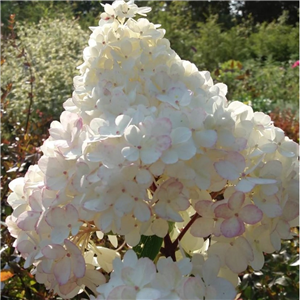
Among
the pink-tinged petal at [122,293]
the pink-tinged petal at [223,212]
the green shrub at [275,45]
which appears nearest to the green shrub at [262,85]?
the green shrub at [275,45]

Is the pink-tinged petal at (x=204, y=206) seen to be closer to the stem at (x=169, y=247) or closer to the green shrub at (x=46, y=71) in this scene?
the stem at (x=169, y=247)

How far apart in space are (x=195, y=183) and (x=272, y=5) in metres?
16.1

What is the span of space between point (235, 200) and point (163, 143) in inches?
5.0

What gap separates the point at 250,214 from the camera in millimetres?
623

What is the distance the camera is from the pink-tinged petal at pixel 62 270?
2.10 feet

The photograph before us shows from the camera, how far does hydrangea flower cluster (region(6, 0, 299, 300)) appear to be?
598 mm

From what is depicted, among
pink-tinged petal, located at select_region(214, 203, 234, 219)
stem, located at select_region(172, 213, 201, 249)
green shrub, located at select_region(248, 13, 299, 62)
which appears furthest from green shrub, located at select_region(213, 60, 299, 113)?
pink-tinged petal, located at select_region(214, 203, 234, 219)

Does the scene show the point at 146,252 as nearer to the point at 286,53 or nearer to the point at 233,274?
the point at 233,274

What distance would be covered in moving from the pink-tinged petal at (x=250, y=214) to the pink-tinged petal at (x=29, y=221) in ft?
0.96

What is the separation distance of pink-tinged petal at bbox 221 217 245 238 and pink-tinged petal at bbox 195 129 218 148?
0.35 ft

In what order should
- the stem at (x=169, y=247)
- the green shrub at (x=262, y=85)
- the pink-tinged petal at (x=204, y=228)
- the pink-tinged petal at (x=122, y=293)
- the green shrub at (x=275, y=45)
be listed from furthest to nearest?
the green shrub at (x=275, y=45), the green shrub at (x=262, y=85), the stem at (x=169, y=247), the pink-tinged petal at (x=204, y=228), the pink-tinged petal at (x=122, y=293)

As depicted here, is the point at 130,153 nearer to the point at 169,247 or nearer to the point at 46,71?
the point at 169,247

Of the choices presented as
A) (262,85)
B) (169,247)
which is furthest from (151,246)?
(262,85)

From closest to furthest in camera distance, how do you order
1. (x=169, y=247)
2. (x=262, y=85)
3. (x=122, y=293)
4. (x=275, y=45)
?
(x=122, y=293) → (x=169, y=247) → (x=262, y=85) → (x=275, y=45)
